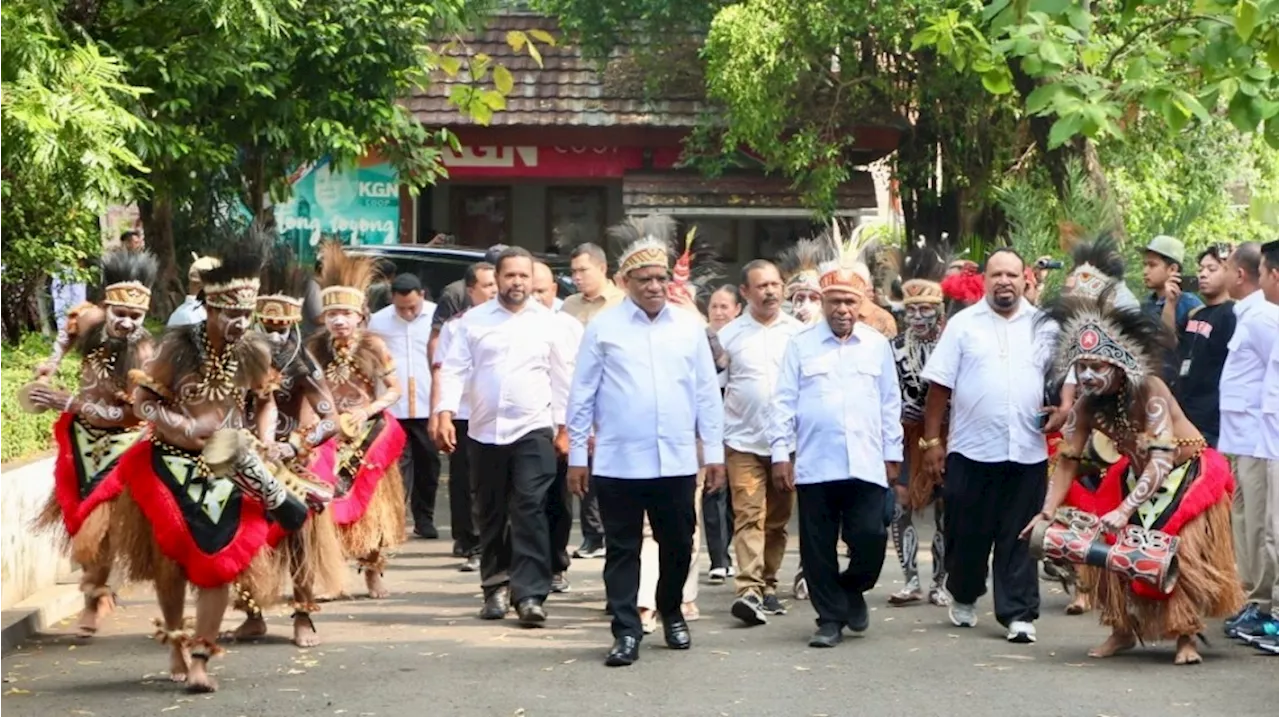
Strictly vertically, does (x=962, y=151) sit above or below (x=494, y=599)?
above

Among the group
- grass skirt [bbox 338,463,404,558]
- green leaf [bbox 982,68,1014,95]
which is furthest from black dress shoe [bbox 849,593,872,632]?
grass skirt [bbox 338,463,404,558]

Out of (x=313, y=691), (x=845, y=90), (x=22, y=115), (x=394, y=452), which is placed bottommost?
(x=313, y=691)

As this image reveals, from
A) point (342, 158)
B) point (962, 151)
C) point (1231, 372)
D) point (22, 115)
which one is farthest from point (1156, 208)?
point (22, 115)

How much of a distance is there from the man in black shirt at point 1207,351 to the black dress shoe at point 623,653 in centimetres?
358

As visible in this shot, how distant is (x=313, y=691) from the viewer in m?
9.97

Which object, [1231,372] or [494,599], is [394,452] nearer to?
[494,599]

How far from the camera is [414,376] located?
16.1 metres

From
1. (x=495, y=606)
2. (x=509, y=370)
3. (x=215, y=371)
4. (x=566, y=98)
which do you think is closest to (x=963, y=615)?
(x=495, y=606)

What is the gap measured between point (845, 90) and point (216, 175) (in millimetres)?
7834

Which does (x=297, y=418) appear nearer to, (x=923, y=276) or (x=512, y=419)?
(x=512, y=419)

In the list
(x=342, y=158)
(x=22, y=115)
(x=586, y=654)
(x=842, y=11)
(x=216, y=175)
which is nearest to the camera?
(x=586, y=654)

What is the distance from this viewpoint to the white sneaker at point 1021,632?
449 inches

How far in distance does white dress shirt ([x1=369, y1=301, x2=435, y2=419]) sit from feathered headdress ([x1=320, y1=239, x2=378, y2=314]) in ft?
7.40

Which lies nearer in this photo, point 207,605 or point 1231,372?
point 207,605
